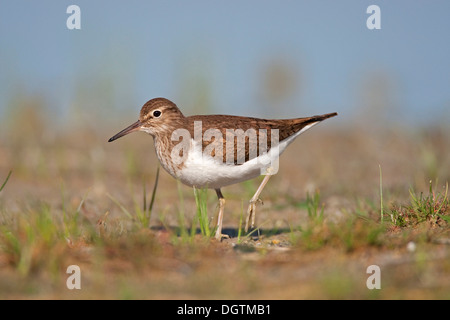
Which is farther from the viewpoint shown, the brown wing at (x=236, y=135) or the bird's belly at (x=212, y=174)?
the brown wing at (x=236, y=135)

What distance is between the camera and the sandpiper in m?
5.94

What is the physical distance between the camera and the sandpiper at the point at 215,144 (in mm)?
5941

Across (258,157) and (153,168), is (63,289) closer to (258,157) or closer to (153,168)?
(258,157)

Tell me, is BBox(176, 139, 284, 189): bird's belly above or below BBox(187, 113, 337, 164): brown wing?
below

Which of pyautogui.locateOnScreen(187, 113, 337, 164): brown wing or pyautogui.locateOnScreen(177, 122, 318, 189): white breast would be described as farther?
pyautogui.locateOnScreen(187, 113, 337, 164): brown wing

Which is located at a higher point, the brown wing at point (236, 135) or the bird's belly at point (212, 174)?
the brown wing at point (236, 135)

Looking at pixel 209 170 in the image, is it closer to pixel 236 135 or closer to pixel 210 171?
pixel 210 171

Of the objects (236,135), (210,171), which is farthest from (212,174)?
(236,135)

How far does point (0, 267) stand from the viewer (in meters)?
4.50

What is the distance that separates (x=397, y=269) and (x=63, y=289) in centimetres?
254

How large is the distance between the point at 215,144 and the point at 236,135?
1.20 ft

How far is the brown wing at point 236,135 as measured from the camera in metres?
6.07

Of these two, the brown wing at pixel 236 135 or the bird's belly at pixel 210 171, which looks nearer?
the bird's belly at pixel 210 171
